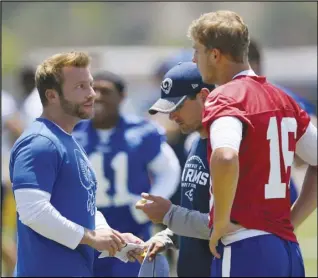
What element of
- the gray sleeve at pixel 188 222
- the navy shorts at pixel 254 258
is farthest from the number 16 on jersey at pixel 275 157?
the gray sleeve at pixel 188 222

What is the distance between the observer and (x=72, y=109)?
5.25m

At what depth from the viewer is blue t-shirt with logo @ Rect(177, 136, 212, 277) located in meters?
5.48

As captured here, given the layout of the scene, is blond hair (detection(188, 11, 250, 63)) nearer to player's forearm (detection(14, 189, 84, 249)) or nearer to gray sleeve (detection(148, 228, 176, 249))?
player's forearm (detection(14, 189, 84, 249))

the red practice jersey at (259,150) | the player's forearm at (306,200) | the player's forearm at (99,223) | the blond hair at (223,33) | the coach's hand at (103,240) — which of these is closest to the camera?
the red practice jersey at (259,150)

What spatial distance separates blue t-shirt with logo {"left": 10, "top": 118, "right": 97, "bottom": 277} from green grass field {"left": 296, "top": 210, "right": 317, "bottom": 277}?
5.84 metres

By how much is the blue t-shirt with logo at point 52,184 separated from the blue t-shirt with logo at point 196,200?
0.63 m

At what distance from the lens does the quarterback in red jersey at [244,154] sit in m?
4.48

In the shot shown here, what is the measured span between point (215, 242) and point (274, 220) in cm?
28

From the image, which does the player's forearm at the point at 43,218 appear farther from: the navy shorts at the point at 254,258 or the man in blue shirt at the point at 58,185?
the navy shorts at the point at 254,258

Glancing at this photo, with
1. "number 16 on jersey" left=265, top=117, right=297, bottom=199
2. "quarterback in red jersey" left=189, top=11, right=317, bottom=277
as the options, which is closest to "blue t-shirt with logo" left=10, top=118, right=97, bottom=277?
"quarterback in red jersey" left=189, top=11, right=317, bottom=277

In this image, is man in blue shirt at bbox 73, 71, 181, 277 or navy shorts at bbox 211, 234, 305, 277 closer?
navy shorts at bbox 211, 234, 305, 277

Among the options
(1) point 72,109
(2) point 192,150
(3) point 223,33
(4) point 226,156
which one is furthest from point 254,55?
(4) point 226,156

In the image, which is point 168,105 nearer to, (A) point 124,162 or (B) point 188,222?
(B) point 188,222

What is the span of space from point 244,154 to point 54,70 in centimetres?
117
